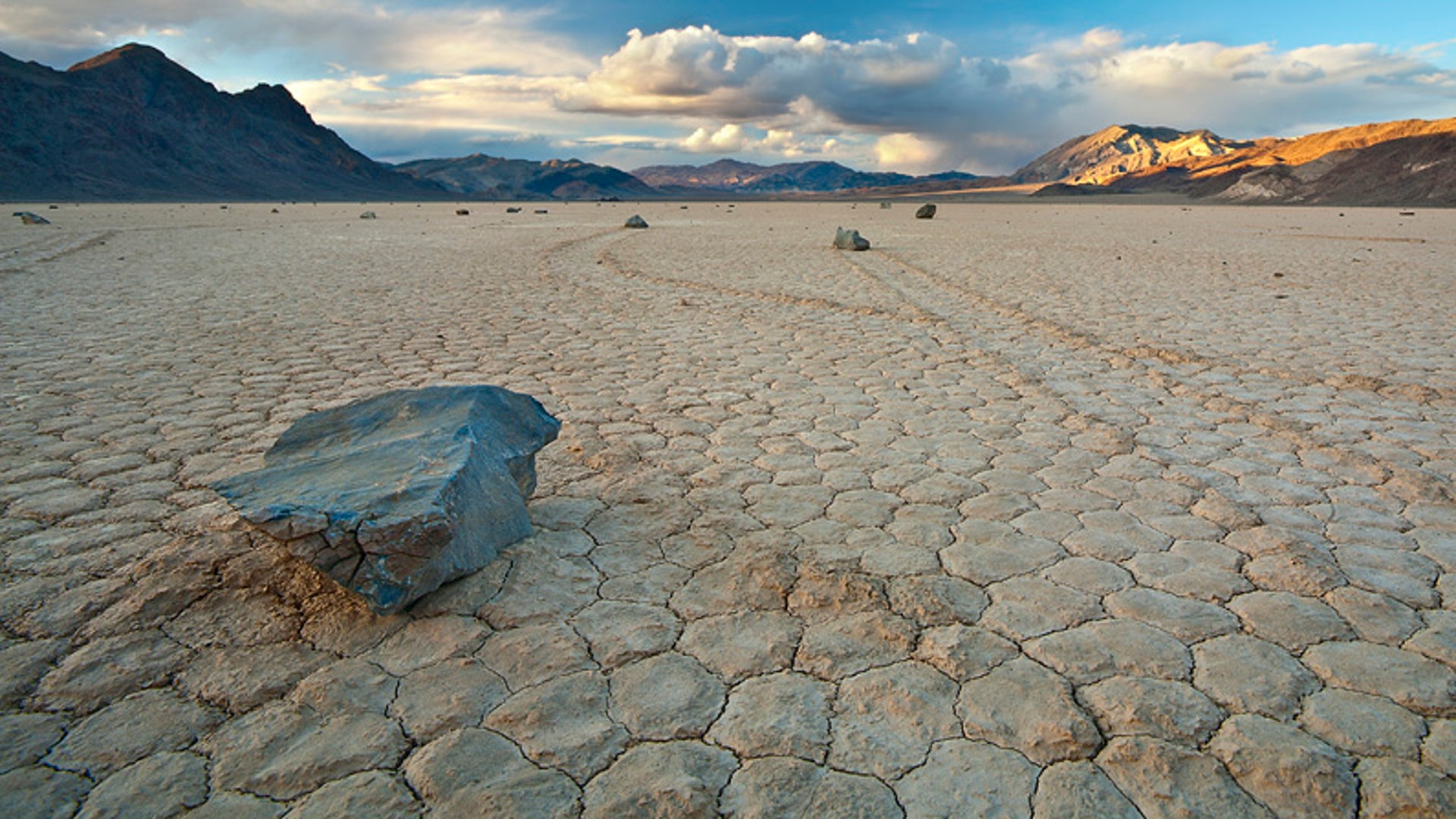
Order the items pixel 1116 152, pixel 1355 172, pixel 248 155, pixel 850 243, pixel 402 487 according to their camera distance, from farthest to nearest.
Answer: pixel 1116 152 → pixel 248 155 → pixel 1355 172 → pixel 850 243 → pixel 402 487

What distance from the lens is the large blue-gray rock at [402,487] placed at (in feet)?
7.43

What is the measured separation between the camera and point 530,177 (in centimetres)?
16250

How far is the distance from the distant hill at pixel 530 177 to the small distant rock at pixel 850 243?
130312mm

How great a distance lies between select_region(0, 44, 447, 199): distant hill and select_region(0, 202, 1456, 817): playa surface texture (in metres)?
70.1

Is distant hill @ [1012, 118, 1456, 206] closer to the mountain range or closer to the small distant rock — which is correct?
the mountain range

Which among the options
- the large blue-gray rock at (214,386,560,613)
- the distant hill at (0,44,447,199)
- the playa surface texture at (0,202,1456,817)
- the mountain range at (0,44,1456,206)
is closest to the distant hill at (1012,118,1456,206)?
the mountain range at (0,44,1456,206)

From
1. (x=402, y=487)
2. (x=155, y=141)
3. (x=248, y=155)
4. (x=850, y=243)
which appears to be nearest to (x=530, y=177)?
(x=248, y=155)

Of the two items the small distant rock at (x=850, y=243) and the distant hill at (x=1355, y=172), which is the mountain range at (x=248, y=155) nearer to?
the distant hill at (x=1355, y=172)

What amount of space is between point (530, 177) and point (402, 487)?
6717 inches

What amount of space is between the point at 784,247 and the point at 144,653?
14.2 metres

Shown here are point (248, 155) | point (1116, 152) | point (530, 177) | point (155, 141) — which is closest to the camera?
point (155, 141)

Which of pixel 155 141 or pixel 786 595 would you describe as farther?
pixel 155 141

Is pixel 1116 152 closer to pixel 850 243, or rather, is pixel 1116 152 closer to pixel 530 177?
pixel 530 177

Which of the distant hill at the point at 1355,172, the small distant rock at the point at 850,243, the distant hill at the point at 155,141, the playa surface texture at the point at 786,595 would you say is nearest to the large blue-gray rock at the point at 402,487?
the playa surface texture at the point at 786,595
